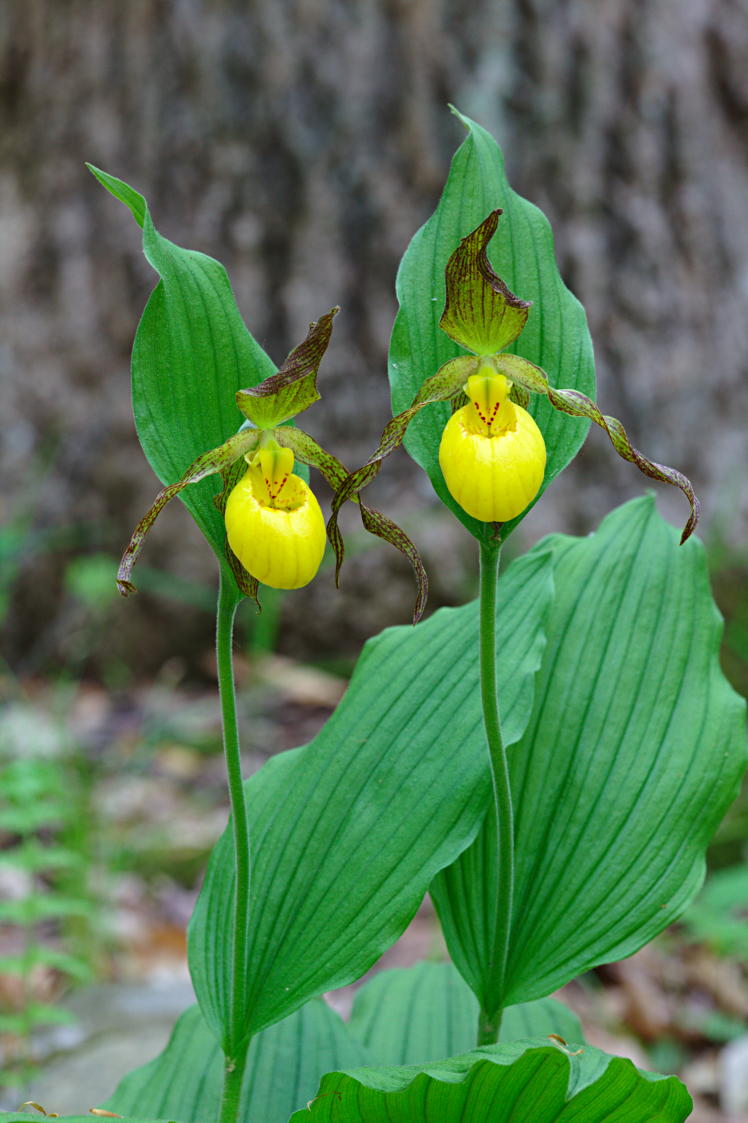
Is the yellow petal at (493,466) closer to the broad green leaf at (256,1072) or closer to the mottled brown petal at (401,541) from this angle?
the mottled brown petal at (401,541)

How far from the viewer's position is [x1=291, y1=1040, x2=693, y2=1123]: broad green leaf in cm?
79

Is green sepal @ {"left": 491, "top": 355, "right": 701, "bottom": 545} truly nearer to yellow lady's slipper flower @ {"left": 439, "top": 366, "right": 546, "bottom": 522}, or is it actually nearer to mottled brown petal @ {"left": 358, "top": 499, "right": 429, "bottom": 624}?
yellow lady's slipper flower @ {"left": 439, "top": 366, "right": 546, "bottom": 522}

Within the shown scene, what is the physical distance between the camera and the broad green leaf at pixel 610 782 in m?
1.07

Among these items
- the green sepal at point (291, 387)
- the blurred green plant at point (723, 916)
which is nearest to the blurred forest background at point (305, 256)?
the blurred green plant at point (723, 916)

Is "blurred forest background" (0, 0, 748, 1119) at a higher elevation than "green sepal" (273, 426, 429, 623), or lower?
higher

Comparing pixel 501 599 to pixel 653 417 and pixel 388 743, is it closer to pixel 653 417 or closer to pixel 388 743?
pixel 388 743

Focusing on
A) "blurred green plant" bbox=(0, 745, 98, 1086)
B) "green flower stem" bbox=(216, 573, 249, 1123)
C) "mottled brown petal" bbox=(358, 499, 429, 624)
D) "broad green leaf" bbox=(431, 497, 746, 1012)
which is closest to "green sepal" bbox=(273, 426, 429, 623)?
"mottled brown petal" bbox=(358, 499, 429, 624)

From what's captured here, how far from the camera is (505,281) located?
101 centimetres

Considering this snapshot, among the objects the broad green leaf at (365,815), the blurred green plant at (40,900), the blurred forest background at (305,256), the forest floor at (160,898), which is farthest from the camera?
the blurred forest background at (305,256)

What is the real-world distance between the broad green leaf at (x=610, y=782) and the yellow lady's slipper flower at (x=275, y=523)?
380 millimetres

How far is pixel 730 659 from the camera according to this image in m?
2.60

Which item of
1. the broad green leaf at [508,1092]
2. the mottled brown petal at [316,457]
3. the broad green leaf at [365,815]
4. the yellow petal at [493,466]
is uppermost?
the mottled brown petal at [316,457]

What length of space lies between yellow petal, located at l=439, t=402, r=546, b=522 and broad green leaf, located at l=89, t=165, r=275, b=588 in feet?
0.66

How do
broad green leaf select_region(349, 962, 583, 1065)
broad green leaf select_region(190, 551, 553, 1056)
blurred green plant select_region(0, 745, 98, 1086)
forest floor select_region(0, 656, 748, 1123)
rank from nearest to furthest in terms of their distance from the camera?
broad green leaf select_region(190, 551, 553, 1056) < broad green leaf select_region(349, 962, 583, 1065) < blurred green plant select_region(0, 745, 98, 1086) < forest floor select_region(0, 656, 748, 1123)
